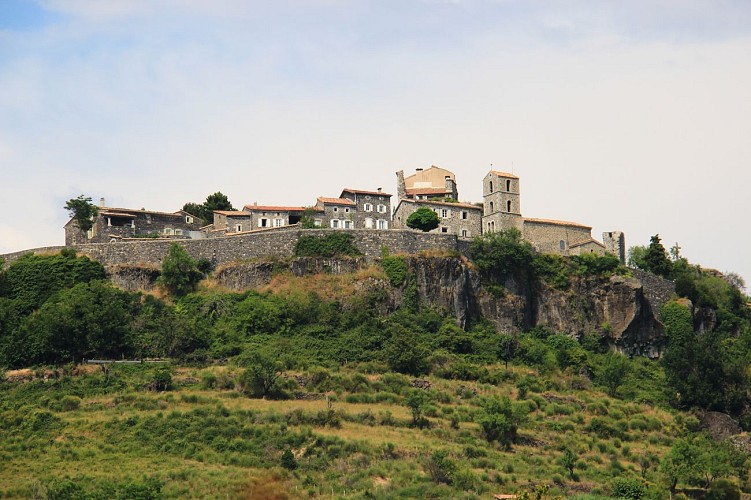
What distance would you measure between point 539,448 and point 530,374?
10.9 m

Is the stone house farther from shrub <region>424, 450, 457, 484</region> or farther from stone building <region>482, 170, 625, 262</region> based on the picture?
shrub <region>424, 450, 457, 484</region>

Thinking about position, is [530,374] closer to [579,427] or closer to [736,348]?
[579,427]

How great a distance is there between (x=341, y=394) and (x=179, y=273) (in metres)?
18.0

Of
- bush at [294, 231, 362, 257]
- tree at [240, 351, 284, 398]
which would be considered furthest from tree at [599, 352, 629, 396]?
tree at [240, 351, 284, 398]

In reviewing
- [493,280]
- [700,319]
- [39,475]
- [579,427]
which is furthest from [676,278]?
[39,475]

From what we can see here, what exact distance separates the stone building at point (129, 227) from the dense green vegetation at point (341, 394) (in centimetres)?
655

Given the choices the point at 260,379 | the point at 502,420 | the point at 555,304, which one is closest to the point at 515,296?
the point at 555,304

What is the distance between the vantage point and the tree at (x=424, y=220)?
88.0 metres


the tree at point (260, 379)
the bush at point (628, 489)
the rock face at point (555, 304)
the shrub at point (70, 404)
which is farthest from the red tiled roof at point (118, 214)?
the bush at point (628, 489)

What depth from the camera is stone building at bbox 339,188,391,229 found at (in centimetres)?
8888

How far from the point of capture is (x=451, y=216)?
90.3 m

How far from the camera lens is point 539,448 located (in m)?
65.5

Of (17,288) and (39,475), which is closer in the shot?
(39,475)

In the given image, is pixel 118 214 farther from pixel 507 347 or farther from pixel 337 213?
pixel 507 347
